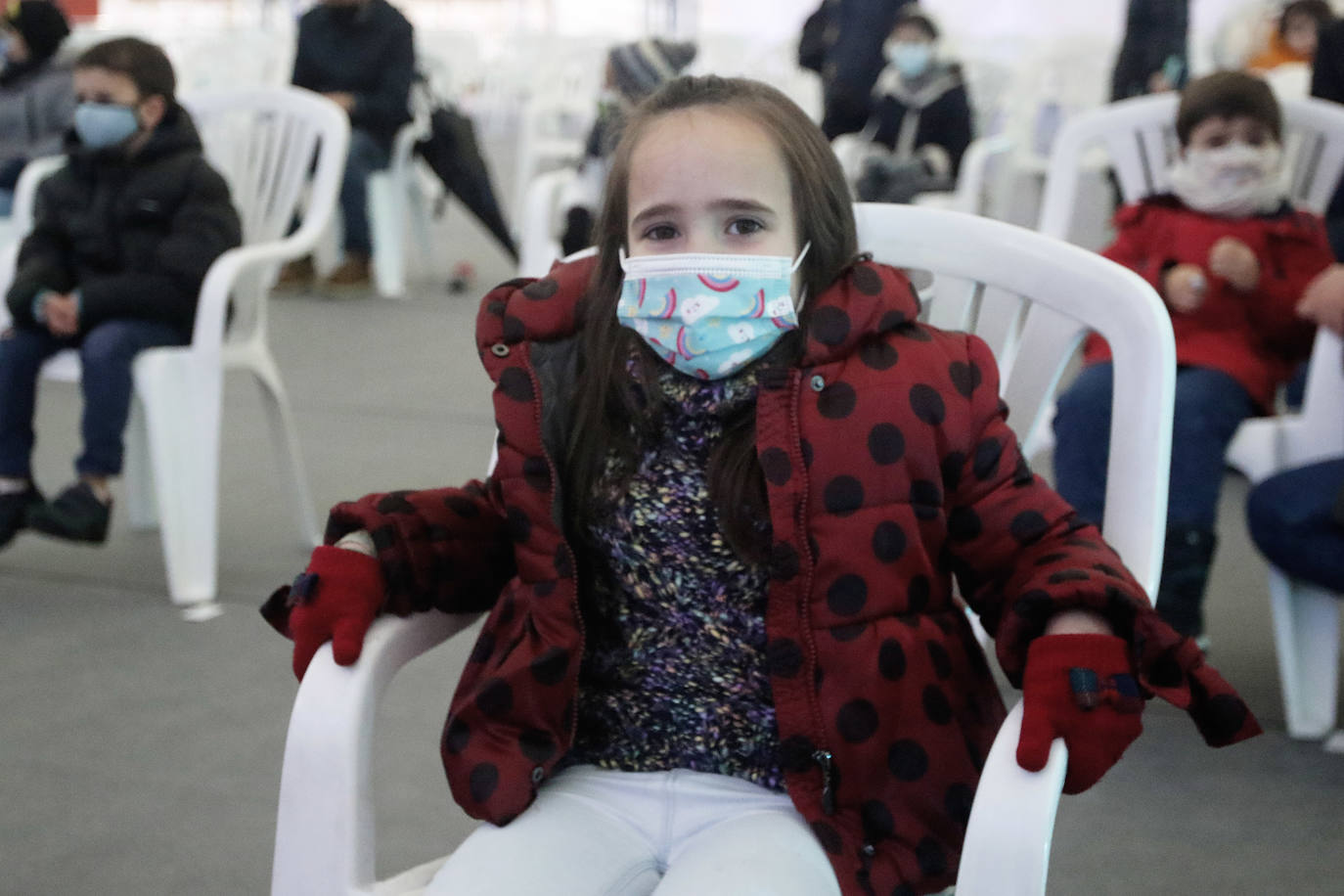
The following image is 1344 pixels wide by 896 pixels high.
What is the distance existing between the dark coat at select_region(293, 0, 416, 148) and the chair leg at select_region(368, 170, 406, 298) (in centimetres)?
32

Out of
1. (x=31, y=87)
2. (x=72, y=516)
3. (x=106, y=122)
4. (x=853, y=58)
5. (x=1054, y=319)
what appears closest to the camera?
(x=1054, y=319)

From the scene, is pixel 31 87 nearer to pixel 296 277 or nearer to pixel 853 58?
pixel 296 277

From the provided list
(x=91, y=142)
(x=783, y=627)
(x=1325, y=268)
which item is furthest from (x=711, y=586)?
(x=91, y=142)

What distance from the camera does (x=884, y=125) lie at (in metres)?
5.82

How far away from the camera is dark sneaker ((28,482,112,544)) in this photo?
9.43 ft

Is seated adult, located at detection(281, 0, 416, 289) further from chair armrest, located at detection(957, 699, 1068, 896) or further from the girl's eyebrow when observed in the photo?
chair armrest, located at detection(957, 699, 1068, 896)

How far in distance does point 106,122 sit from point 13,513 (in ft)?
2.60

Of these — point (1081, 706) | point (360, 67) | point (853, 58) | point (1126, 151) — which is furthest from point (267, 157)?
point (853, 58)

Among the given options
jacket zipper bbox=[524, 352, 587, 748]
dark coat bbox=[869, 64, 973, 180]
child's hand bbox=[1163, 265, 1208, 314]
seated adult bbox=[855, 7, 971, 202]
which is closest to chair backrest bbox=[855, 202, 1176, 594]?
jacket zipper bbox=[524, 352, 587, 748]

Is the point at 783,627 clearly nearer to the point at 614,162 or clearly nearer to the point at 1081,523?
the point at 1081,523

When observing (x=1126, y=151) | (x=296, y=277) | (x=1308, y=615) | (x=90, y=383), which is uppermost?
(x=1126, y=151)

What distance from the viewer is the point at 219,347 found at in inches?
117

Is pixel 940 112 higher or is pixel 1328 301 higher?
pixel 1328 301

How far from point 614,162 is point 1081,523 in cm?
52
